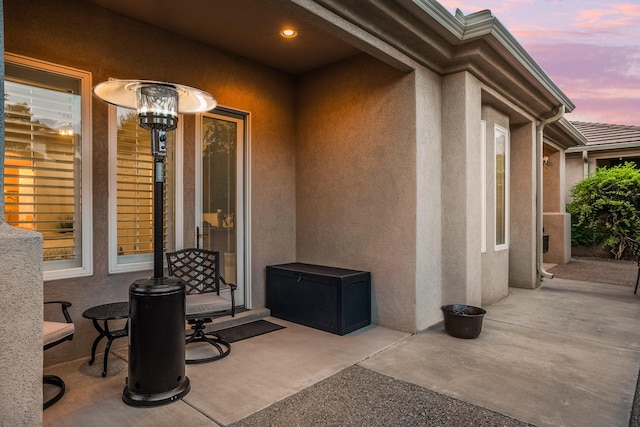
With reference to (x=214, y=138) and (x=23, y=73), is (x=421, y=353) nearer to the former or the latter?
(x=214, y=138)

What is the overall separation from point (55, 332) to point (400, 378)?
2511 mm

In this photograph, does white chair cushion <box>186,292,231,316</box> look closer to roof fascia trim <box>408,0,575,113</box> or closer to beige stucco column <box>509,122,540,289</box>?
roof fascia trim <box>408,0,575,113</box>

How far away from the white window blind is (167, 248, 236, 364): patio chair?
0.94 metres

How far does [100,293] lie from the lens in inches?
138

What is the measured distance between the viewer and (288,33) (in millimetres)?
3986

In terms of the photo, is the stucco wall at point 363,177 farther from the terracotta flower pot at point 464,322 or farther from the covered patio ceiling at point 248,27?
the covered patio ceiling at point 248,27

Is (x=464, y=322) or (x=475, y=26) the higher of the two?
(x=475, y=26)

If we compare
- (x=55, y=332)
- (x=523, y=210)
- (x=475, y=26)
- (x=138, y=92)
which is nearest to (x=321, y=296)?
(x=55, y=332)

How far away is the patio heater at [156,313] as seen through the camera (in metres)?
2.57

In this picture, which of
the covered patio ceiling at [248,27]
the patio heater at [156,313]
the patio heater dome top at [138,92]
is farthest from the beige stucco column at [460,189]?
the patio heater at [156,313]

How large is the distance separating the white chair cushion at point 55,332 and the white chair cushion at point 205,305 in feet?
2.90

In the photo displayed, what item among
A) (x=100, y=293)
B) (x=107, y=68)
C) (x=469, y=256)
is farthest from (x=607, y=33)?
(x=100, y=293)

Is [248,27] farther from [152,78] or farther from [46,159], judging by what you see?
[46,159]

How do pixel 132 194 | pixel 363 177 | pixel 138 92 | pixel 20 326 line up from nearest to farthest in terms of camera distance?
pixel 20 326 < pixel 138 92 < pixel 132 194 < pixel 363 177
